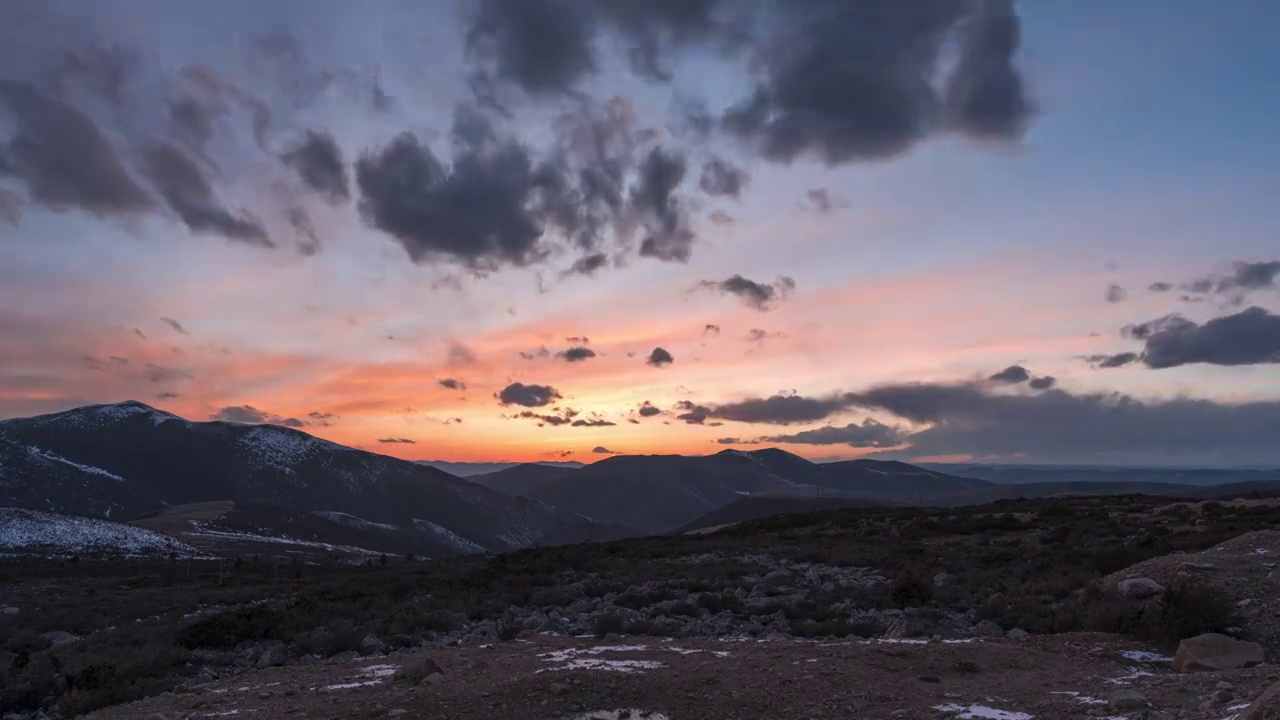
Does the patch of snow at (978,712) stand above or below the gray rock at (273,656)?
above

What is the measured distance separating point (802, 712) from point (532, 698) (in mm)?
4051

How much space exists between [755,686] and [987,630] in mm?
8727

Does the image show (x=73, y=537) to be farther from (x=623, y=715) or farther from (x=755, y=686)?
(x=755, y=686)

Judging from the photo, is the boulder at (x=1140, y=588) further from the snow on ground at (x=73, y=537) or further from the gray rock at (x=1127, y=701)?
the snow on ground at (x=73, y=537)

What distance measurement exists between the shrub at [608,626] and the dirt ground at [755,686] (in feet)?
9.07

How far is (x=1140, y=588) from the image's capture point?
666 inches

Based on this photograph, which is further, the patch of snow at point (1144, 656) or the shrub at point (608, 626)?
the shrub at point (608, 626)

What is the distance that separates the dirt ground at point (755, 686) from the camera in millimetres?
10625

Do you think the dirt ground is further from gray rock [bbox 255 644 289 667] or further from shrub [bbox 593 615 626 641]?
shrub [bbox 593 615 626 641]

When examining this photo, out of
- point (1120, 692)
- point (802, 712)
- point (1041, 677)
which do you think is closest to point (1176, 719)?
point (1120, 692)

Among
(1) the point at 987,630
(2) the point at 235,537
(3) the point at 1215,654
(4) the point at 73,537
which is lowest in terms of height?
(2) the point at 235,537

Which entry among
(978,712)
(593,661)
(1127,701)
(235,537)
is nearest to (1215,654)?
(1127,701)

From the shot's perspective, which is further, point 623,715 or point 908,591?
point 908,591

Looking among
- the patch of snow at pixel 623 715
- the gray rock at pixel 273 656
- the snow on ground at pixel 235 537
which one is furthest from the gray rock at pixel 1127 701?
the snow on ground at pixel 235 537
